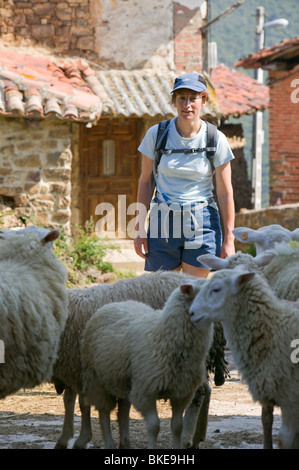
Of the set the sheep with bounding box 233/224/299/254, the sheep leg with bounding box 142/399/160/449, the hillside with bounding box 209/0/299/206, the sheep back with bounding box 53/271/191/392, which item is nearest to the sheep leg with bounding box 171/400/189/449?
the sheep leg with bounding box 142/399/160/449

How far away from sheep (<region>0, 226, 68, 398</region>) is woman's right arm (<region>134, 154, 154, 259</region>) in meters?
0.91

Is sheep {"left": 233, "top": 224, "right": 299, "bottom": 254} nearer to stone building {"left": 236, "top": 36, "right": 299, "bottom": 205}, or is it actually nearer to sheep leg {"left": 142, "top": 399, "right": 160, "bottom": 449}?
sheep leg {"left": 142, "top": 399, "right": 160, "bottom": 449}

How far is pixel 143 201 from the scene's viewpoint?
5.89 metres

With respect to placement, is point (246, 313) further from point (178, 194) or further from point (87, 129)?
point (87, 129)

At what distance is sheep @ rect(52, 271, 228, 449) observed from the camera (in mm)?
4996

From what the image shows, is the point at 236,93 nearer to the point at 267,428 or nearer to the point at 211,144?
the point at 211,144

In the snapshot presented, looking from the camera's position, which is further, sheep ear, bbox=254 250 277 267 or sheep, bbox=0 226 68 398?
sheep ear, bbox=254 250 277 267

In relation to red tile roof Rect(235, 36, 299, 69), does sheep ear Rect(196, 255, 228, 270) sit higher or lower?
lower

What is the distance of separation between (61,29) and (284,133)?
271 inches

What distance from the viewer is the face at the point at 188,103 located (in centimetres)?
553

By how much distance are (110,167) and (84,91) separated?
2.14 metres

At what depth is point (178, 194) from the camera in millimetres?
5590

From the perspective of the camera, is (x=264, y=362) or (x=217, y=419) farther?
(x=217, y=419)
